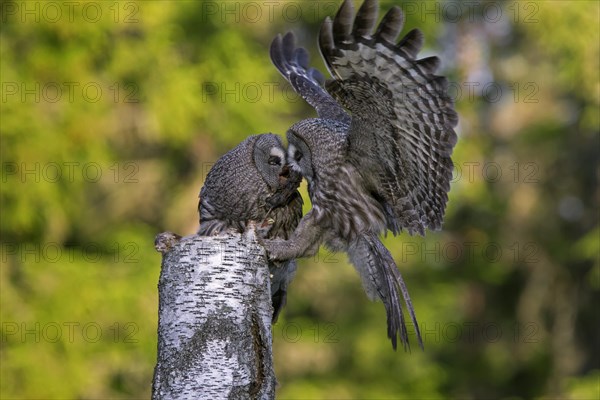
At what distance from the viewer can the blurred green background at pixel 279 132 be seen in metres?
9.57

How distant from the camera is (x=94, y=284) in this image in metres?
9.72

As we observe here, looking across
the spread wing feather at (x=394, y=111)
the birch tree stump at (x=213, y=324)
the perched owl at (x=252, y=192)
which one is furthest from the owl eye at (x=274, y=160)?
the birch tree stump at (x=213, y=324)

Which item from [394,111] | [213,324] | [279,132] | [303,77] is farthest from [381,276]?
[279,132]

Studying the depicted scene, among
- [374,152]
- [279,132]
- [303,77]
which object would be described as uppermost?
[279,132]

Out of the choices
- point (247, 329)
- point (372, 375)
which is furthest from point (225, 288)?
point (372, 375)

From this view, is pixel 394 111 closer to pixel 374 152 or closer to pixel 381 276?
pixel 374 152

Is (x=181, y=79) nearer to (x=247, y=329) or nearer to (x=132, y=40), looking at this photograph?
(x=132, y=40)

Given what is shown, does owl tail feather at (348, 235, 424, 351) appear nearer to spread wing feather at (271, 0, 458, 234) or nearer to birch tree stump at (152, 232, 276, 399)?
spread wing feather at (271, 0, 458, 234)

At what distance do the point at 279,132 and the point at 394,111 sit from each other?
7172 mm

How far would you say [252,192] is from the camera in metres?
5.28

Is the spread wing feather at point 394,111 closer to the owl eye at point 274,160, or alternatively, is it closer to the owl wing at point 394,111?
the owl wing at point 394,111

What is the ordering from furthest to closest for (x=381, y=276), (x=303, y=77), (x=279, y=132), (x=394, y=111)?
1. (x=279, y=132)
2. (x=303, y=77)
3. (x=381, y=276)
4. (x=394, y=111)

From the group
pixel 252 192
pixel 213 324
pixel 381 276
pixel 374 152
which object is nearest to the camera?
pixel 213 324

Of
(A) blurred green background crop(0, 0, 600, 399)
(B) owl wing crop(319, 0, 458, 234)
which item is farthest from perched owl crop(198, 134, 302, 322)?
(A) blurred green background crop(0, 0, 600, 399)
